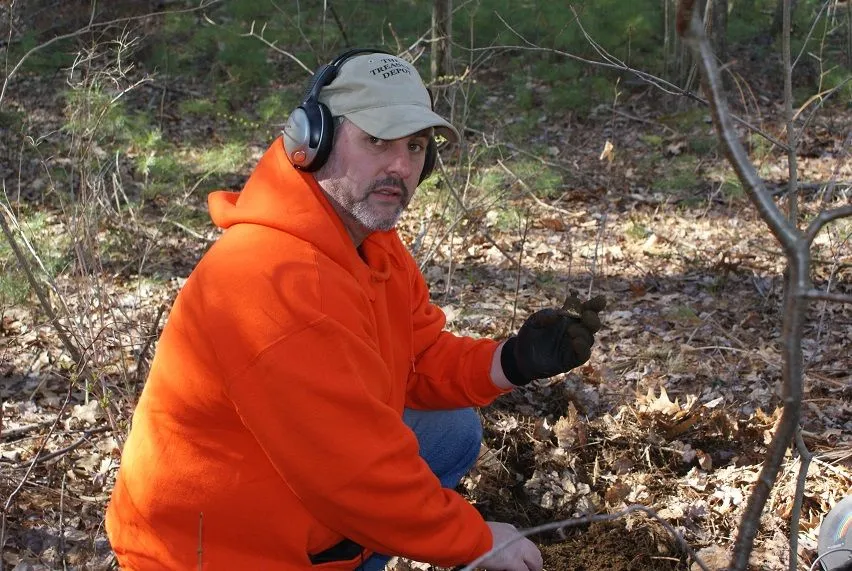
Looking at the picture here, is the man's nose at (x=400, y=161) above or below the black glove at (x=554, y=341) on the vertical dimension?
above

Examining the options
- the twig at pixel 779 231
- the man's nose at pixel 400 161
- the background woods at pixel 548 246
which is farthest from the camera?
the background woods at pixel 548 246

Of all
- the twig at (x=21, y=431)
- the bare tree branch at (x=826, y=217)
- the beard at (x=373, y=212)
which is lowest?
the twig at (x=21, y=431)

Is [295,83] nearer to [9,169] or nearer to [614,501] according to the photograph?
[9,169]

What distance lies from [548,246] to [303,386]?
4.45 m

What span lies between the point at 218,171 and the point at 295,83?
2.96m

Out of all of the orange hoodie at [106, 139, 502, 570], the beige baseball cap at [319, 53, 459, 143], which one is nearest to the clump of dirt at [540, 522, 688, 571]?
the orange hoodie at [106, 139, 502, 570]

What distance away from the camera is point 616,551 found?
2.92 metres

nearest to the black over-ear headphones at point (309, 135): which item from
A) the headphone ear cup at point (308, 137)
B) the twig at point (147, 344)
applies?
the headphone ear cup at point (308, 137)

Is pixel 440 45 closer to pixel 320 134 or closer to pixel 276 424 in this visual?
pixel 320 134

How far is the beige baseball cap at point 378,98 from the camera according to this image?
2.28 meters

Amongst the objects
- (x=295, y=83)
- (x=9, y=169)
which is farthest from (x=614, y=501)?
(x=295, y=83)

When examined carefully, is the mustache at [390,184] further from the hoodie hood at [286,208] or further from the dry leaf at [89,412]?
the dry leaf at [89,412]

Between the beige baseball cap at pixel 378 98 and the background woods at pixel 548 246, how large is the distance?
2.44ft

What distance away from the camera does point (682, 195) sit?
6.99 metres
